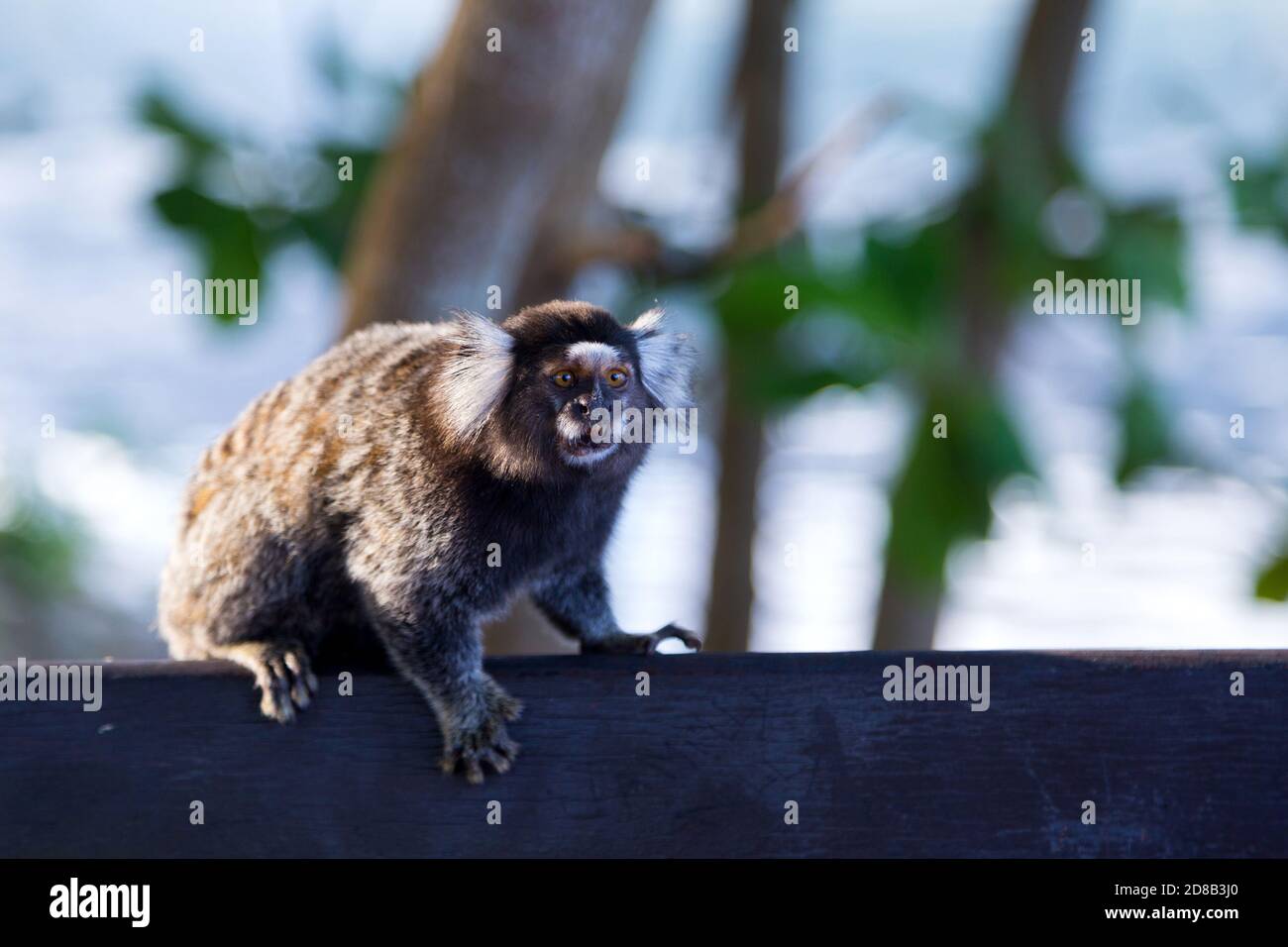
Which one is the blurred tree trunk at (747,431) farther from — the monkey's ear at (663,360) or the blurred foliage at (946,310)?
the monkey's ear at (663,360)

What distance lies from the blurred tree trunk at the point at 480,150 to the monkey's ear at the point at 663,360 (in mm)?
1243

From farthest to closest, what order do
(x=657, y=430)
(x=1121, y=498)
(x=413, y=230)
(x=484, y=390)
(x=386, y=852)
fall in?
(x=1121, y=498) < (x=413, y=230) < (x=657, y=430) < (x=484, y=390) < (x=386, y=852)

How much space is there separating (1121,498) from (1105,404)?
0.34m

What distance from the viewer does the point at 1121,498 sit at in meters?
4.80

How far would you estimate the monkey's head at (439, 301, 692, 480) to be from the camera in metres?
2.19

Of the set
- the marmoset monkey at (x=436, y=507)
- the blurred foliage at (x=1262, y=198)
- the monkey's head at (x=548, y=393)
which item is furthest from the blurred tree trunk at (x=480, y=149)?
the blurred foliage at (x=1262, y=198)

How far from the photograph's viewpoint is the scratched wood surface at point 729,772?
2.08 metres

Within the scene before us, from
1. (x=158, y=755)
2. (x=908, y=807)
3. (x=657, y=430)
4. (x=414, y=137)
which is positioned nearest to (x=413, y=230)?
(x=414, y=137)

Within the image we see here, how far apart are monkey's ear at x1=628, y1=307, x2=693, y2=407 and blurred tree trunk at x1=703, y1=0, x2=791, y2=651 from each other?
2.94 metres

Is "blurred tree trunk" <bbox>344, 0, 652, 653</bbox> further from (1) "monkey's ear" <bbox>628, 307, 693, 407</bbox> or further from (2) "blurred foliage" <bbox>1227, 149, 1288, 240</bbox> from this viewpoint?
(2) "blurred foliage" <bbox>1227, 149, 1288, 240</bbox>

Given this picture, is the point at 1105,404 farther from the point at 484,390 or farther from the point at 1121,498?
the point at 484,390

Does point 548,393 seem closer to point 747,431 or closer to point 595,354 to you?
point 595,354

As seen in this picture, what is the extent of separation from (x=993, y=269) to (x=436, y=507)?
3.21m

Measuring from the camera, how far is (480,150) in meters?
3.76
